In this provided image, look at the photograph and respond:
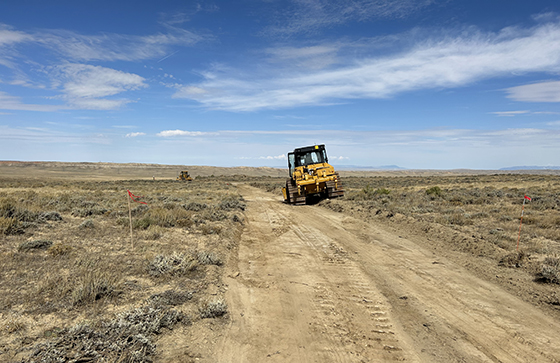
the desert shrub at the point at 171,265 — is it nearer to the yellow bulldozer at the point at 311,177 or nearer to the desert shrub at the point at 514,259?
the desert shrub at the point at 514,259

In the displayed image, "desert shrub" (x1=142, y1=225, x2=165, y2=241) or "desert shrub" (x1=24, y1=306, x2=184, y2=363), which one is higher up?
"desert shrub" (x1=142, y1=225, x2=165, y2=241)

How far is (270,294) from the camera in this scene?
6215mm

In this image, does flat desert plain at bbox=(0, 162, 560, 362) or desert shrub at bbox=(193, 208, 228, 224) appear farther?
desert shrub at bbox=(193, 208, 228, 224)

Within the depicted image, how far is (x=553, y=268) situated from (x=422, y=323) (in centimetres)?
423

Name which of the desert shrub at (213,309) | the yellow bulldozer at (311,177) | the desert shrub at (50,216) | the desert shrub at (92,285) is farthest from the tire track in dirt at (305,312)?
the yellow bulldozer at (311,177)

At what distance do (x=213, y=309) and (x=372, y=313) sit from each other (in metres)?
2.67

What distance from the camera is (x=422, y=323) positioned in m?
5.06

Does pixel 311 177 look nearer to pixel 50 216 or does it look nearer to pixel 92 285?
pixel 50 216

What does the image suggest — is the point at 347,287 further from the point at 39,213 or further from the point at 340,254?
the point at 39,213

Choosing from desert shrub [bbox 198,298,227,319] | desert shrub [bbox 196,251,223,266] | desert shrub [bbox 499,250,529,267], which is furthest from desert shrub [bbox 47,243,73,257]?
desert shrub [bbox 499,250,529,267]

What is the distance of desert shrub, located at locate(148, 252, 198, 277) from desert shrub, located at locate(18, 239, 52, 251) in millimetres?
3015

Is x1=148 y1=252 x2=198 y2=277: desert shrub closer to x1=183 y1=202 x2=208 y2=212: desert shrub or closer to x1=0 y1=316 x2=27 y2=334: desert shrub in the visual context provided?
x1=0 y1=316 x2=27 y2=334: desert shrub

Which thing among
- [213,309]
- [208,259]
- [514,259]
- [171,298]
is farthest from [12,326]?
[514,259]

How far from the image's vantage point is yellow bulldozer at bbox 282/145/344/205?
2042cm
